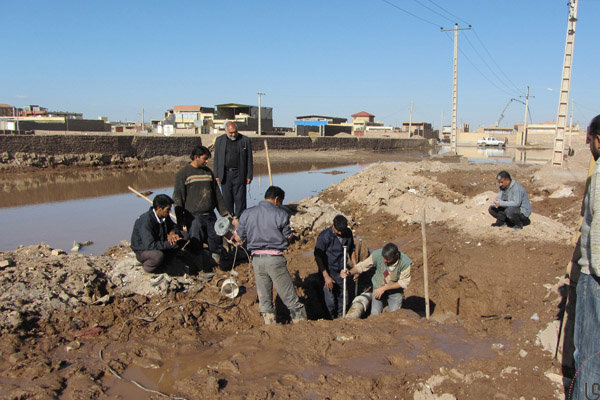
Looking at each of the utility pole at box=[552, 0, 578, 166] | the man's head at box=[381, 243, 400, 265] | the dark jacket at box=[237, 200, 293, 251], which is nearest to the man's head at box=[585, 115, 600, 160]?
the man's head at box=[381, 243, 400, 265]

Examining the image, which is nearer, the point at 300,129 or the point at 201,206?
the point at 201,206

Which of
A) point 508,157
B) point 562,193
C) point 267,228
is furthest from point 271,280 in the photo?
point 508,157

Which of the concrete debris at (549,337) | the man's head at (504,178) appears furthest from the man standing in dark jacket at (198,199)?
the man's head at (504,178)

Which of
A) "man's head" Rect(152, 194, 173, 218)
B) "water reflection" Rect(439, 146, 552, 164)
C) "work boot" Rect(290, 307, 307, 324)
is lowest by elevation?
"work boot" Rect(290, 307, 307, 324)

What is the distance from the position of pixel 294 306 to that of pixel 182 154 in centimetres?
2188

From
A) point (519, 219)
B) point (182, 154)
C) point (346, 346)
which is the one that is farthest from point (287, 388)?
point (182, 154)

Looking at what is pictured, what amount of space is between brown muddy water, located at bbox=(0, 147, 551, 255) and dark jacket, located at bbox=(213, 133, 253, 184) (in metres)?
2.89

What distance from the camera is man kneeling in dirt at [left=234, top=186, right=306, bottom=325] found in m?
4.18

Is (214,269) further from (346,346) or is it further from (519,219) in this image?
(519,219)

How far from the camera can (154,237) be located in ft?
16.1

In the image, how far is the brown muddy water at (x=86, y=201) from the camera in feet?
28.8

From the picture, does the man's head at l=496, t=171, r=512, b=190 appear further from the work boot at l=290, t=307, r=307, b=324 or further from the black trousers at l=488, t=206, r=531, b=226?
the work boot at l=290, t=307, r=307, b=324

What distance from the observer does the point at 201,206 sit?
571cm

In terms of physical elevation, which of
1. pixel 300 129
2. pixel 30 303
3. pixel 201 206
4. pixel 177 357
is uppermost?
pixel 300 129
